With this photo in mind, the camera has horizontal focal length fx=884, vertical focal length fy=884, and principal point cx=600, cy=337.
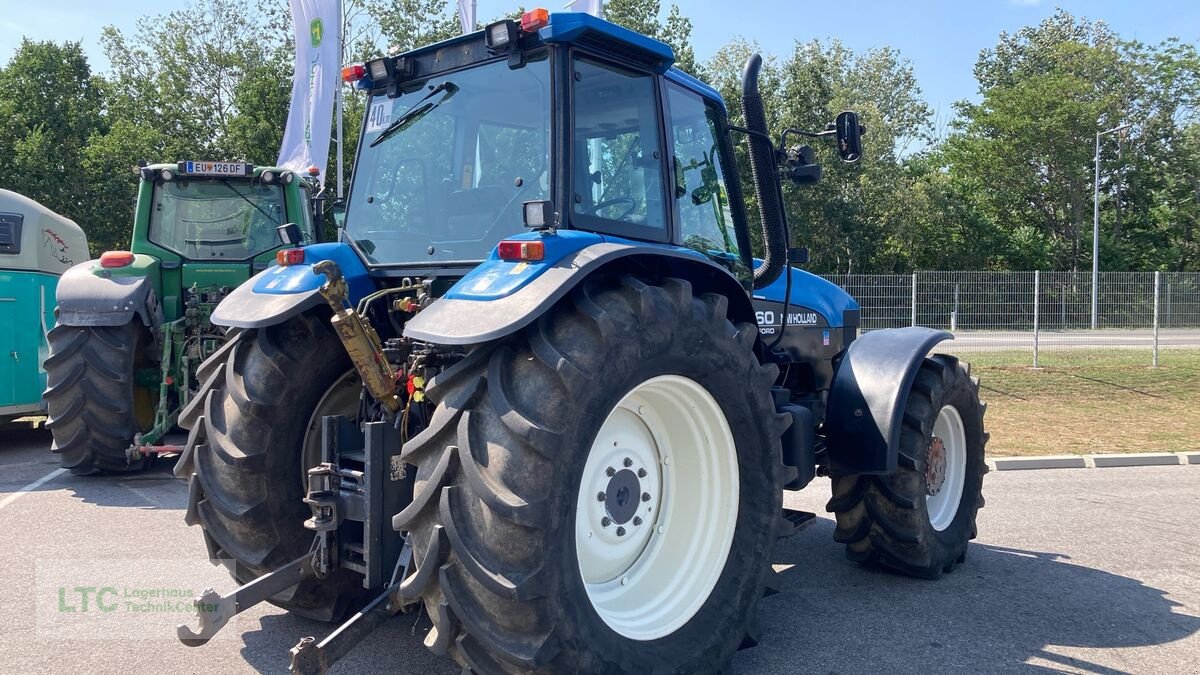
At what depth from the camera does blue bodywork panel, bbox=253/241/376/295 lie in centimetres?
368

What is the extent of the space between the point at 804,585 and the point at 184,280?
6.63m

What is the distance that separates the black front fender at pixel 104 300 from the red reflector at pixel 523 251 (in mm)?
5610

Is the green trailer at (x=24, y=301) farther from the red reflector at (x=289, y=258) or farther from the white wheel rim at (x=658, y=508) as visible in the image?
the white wheel rim at (x=658, y=508)

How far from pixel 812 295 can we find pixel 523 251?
9.54ft

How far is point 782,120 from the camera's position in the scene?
3041 centimetres

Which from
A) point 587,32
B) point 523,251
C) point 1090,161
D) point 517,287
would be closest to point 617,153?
point 587,32

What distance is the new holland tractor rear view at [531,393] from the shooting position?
9.23 feet

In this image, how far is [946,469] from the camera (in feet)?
17.8

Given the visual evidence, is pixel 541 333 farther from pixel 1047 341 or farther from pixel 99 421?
pixel 1047 341

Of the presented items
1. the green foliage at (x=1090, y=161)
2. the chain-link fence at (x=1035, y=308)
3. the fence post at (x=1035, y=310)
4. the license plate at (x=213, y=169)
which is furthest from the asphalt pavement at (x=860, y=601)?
the green foliage at (x=1090, y=161)

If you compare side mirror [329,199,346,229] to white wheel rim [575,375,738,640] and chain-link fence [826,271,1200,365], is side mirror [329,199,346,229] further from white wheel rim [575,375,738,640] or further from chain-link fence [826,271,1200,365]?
chain-link fence [826,271,1200,365]

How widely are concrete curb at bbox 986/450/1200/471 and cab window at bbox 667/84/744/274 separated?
5.31 metres

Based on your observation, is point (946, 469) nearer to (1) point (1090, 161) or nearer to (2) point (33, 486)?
(2) point (33, 486)

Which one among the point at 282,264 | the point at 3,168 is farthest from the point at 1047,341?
the point at 3,168
